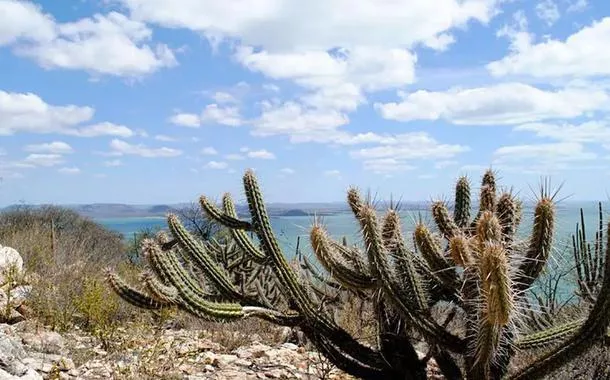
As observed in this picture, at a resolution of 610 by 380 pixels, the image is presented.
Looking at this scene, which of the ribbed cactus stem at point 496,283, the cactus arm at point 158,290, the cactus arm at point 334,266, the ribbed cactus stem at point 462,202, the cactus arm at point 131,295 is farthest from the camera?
the cactus arm at point 131,295

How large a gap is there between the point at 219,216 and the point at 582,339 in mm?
2842

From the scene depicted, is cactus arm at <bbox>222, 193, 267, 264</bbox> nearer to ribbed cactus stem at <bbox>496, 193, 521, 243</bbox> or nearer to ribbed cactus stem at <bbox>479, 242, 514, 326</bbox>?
ribbed cactus stem at <bbox>496, 193, 521, 243</bbox>

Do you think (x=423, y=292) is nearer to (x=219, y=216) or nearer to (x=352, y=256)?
(x=352, y=256)

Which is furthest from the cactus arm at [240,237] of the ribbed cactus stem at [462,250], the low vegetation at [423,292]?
the ribbed cactus stem at [462,250]

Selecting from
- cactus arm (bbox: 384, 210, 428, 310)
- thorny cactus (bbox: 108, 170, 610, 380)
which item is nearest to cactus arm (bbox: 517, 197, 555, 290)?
thorny cactus (bbox: 108, 170, 610, 380)

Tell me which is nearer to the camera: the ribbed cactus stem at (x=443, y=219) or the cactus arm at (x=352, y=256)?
the ribbed cactus stem at (x=443, y=219)

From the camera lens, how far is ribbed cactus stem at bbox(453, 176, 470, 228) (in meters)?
4.91

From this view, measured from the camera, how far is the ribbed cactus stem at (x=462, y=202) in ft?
16.1

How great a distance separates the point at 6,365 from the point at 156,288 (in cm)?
136

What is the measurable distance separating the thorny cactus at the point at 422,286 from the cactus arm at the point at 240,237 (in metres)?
0.03

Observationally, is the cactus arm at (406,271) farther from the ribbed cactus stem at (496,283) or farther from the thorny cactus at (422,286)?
the ribbed cactus stem at (496,283)

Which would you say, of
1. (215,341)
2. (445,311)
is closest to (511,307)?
(445,311)

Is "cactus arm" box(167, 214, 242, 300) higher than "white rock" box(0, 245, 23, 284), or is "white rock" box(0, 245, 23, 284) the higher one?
"cactus arm" box(167, 214, 242, 300)

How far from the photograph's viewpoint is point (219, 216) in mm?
5500
